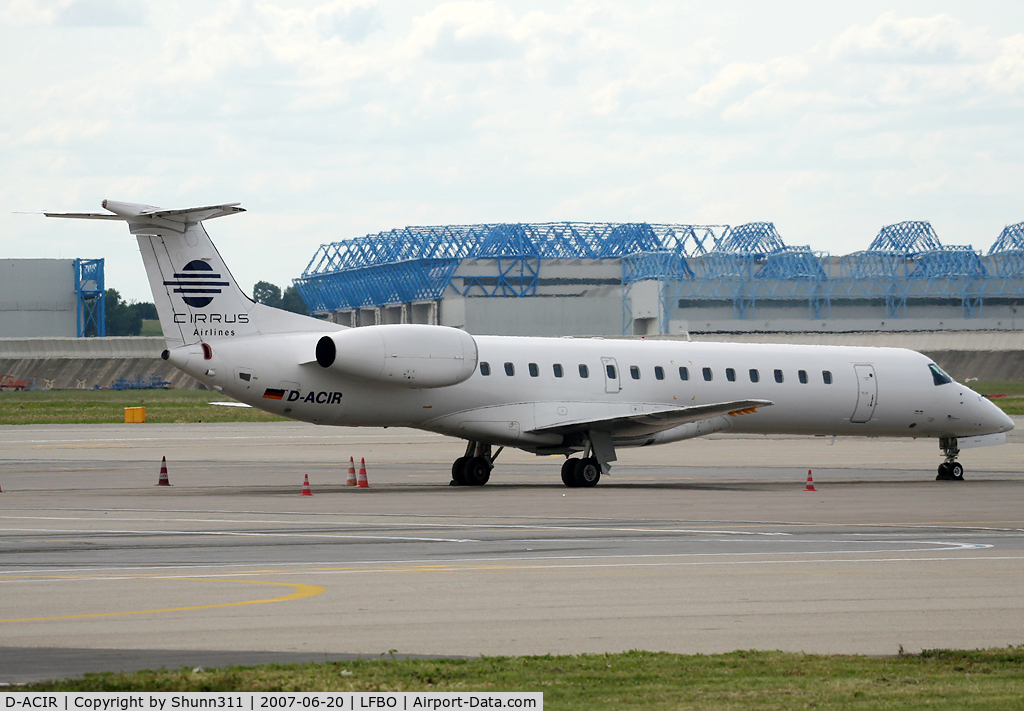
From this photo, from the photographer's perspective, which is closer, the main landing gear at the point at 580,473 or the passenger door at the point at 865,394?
the main landing gear at the point at 580,473

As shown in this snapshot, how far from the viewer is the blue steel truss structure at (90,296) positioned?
12175cm

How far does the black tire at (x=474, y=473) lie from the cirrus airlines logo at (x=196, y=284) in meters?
6.65

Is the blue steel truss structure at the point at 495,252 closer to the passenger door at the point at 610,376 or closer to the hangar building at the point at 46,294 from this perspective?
the hangar building at the point at 46,294

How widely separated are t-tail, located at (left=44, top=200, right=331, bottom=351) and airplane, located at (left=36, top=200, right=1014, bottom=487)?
0.09 ft

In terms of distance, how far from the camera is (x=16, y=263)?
120 m

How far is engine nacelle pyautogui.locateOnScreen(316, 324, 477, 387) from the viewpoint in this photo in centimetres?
2773

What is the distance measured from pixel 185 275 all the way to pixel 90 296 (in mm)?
101689

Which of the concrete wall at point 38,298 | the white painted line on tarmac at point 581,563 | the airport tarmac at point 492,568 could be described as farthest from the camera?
the concrete wall at point 38,298

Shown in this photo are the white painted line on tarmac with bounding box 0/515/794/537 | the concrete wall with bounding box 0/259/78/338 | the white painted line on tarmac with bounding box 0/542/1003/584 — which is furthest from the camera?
the concrete wall with bounding box 0/259/78/338

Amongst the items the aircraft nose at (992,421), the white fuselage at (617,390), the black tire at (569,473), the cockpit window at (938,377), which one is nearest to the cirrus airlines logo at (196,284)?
the white fuselage at (617,390)

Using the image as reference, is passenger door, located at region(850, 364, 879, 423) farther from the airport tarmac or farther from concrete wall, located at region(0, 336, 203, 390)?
concrete wall, located at region(0, 336, 203, 390)

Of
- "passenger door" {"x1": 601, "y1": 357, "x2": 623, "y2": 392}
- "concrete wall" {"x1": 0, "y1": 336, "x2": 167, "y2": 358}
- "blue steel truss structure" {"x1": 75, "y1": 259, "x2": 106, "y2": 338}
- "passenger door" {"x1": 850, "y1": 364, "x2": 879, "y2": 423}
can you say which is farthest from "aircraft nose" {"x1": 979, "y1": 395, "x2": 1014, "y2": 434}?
"blue steel truss structure" {"x1": 75, "y1": 259, "x2": 106, "y2": 338}

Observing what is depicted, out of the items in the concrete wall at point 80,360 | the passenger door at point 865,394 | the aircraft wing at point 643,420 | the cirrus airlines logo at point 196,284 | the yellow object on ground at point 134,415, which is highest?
the concrete wall at point 80,360

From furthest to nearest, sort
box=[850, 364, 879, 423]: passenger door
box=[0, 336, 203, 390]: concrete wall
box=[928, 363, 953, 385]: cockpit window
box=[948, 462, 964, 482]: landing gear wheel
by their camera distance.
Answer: box=[0, 336, 203, 390]: concrete wall, box=[928, 363, 953, 385]: cockpit window, box=[850, 364, 879, 423]: passenger door, box=[948, 462, 964, 482]: landing gear wheel
